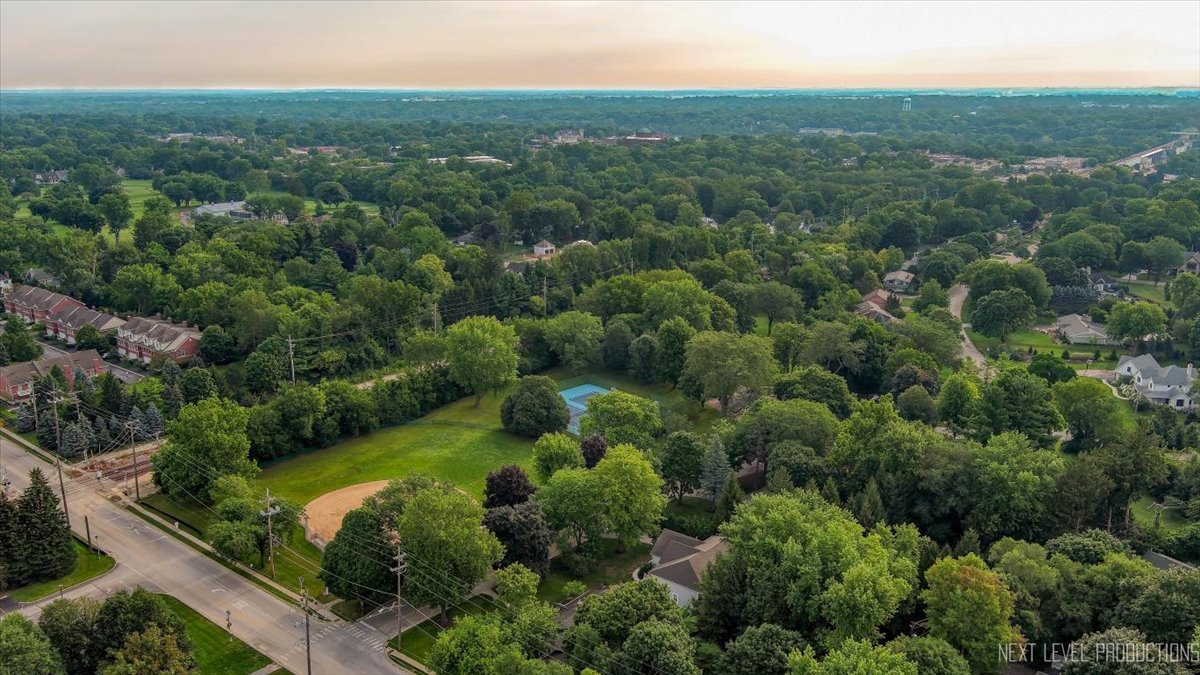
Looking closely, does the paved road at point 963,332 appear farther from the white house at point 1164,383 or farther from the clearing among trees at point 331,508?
the clearing among trees at point 331,508

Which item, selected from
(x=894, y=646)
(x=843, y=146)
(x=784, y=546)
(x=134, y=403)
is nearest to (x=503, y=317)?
(x=134, y=403)

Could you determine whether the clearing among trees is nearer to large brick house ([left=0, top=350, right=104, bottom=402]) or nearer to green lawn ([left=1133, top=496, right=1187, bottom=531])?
large brick house ([left=0, top=350, right=104, bottom=402])

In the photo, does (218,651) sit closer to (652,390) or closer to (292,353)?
(292,353)

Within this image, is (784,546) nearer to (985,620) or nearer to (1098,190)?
(985,620)

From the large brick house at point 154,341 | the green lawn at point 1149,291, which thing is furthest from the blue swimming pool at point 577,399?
the green lawn at point 1149,291

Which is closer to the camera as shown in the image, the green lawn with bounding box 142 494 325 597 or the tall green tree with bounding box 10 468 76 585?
the tall green tree with bounding box 10 468 76 585

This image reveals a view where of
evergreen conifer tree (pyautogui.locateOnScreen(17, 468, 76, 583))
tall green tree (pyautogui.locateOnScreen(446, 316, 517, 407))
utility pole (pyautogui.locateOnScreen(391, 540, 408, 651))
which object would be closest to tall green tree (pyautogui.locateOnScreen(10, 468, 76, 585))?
evergreen conifer tree (pyautogui.locateOnScreen(17, 468, 76, 583))

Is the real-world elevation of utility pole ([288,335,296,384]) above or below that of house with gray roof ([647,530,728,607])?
above
